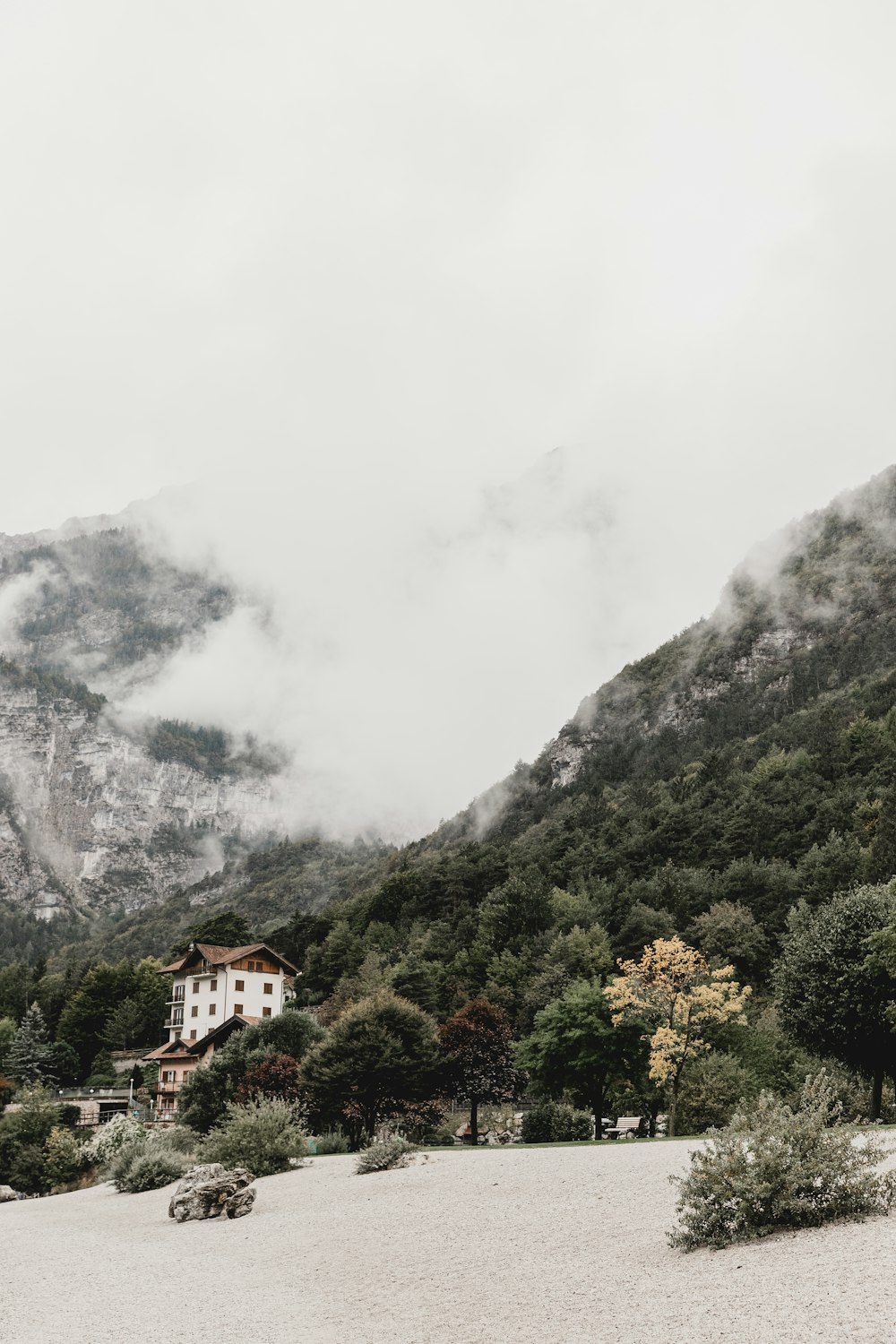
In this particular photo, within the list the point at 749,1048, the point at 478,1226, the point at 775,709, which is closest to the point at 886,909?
the point at 749,1048

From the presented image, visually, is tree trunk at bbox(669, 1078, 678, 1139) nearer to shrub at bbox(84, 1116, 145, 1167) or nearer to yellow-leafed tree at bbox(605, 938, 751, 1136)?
yellow-leafed tree at bbox(605, 938, 751, 1136)

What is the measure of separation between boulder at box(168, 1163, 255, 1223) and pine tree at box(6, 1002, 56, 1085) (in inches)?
2505

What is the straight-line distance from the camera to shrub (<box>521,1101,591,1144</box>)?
37.7 m

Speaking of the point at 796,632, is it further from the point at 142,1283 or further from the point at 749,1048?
the point at 142,1283

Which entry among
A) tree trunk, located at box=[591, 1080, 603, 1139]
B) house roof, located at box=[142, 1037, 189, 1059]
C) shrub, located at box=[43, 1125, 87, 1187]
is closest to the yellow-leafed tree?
tree trunk, located at box=[591, 1080, 603, 1139]

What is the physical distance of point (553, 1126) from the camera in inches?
1486

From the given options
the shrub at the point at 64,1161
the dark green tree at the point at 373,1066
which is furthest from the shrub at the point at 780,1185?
the shrub at the point at 64,1161

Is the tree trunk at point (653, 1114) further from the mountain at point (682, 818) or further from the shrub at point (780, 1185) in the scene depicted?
the mountain at point (682, 818)

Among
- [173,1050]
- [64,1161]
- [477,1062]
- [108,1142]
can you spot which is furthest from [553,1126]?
[173,1050]

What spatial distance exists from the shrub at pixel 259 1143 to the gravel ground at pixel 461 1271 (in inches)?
138

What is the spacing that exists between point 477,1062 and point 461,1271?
93.3 ft

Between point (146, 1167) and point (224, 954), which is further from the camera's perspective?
point (224, 954)

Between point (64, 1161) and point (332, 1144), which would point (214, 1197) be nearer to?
point (332, 1144)

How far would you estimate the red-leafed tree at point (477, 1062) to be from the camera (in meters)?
41.9
